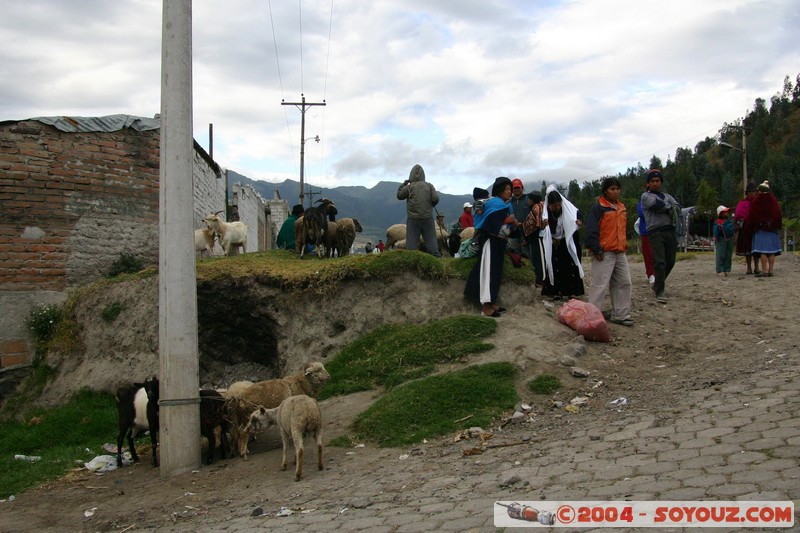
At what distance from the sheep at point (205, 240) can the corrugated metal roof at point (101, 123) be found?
261 centimetres

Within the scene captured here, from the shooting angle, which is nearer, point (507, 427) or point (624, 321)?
point (507, 427)

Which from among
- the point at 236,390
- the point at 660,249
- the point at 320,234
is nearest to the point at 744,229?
the point at 660,249

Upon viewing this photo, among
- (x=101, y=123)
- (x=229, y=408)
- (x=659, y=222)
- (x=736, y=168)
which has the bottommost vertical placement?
(x=229, y=408)

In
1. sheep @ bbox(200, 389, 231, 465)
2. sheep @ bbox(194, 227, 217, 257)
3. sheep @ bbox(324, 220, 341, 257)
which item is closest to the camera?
sheep @ bbox(200, 389, 231, 465)

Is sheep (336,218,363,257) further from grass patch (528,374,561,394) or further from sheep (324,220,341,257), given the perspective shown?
grass patch (528,374,561,394)

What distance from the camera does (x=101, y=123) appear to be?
40.1 feet

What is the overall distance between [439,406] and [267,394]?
6.39 ft

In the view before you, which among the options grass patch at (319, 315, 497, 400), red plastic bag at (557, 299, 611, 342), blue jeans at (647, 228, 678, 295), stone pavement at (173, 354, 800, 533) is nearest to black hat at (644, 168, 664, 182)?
blue jeans at (647, 228, 678, 295)

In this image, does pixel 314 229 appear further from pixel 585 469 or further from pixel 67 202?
pixel 585 469

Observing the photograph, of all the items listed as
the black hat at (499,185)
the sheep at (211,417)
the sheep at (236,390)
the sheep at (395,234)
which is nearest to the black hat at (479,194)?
the black hat at (499,185)

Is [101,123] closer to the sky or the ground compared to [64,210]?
closer to the sky

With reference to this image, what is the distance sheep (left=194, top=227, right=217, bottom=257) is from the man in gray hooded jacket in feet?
15.6

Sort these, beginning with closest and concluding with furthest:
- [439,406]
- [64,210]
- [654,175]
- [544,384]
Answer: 1. [439,406]
2. [544,384]
3. [654,175]
4. [64,210]

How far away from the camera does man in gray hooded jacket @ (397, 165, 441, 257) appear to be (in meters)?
11.8
